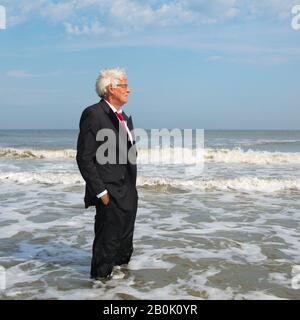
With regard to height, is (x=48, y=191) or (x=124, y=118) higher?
(x=124, y=118)

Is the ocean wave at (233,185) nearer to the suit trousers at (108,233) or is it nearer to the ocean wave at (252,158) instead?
the suit trousers at (108,233)

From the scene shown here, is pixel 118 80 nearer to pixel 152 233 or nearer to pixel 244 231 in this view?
pixel 152 233

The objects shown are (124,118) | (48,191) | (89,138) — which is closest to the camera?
(89,138)

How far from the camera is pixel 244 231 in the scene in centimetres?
661

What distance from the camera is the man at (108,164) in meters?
4.01

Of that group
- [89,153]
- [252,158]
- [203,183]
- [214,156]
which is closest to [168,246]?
[89,153]

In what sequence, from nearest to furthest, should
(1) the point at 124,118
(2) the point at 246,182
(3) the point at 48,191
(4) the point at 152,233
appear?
(1) the point at 124,118
(4) the point at 152,233
(3) the point at 48,191
(2) the point at 246,182

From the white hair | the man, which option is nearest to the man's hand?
the man

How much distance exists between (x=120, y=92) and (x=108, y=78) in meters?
0.17

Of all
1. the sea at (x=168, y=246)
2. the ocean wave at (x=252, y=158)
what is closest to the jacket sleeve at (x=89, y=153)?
the sea at (x=168, y=246)

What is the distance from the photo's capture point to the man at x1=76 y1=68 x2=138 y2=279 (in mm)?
4008
